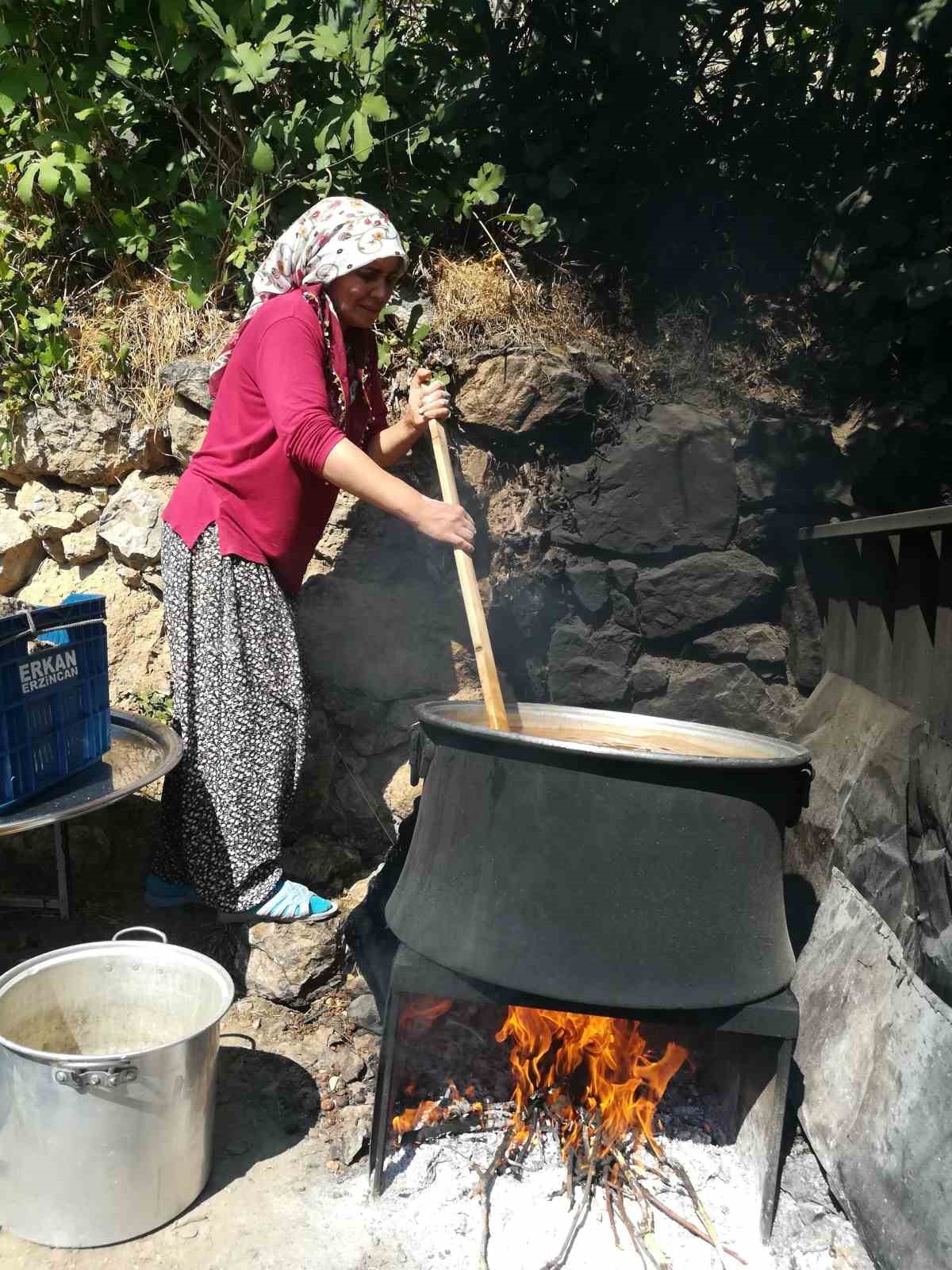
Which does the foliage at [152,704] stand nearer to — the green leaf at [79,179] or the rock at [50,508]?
the rock at [50,508]

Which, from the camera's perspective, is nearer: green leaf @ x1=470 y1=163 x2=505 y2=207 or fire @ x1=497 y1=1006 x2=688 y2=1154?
fire @ x1=497 y1=1006 x2=688 y2=1154

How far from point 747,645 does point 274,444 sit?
1562 mm

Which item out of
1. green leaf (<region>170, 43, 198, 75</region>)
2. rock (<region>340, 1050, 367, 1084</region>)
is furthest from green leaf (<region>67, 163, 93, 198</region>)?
rock (<region>340, 1050, 367, 1084</region>)

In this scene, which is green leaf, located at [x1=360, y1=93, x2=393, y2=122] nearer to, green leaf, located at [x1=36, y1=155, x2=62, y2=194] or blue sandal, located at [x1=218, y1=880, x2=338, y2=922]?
green leaf, located at [x1=36, y1=155, x2=62, y2=194]

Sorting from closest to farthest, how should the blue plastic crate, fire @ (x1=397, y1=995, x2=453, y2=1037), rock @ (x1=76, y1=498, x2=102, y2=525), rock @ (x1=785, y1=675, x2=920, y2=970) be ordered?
the blue plastic crate → rock @ (x1=785, y1=675, x2=920, y2=970) → fire @ (x1=397, y1=995, x2=453, y2=1037) → rock @ (x1=76, y1=498, x2=102, y2=525)

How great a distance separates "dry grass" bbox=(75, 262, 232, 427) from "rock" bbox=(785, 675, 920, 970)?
2.33 meters

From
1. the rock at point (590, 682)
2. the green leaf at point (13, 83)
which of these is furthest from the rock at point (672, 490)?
the green leaf at point (13, 83)

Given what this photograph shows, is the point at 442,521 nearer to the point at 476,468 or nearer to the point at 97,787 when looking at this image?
the point at 476,468

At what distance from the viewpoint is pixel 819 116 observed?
11.4ft

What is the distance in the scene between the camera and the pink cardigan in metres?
2.55

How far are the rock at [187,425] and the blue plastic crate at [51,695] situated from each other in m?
1.04

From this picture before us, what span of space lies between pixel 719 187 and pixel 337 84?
1.31 meters

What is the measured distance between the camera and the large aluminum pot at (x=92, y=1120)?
2.03 meters

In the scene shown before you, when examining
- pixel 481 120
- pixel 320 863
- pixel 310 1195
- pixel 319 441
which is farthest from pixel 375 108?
pixel 310 1195
